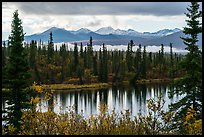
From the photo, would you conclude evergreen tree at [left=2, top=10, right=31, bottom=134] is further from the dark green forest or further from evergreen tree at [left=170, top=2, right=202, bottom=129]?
evergreen tree at [left=170, top=2, right=202, bottom=129]

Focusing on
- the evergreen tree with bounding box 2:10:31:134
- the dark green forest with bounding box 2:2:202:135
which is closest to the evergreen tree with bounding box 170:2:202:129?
the dark green forest with bounding box 2:2:202:135

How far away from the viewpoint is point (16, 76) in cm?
2288

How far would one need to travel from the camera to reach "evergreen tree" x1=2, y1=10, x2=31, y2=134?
22.5 metres

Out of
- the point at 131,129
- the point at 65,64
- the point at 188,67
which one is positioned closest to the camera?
the point at 131,129

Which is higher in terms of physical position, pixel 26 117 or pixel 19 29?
pixel 19 29

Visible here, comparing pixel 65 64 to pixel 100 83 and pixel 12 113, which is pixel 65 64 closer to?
pixel 100 83

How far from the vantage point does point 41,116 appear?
48.5 ft

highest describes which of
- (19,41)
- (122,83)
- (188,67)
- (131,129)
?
(19,41)

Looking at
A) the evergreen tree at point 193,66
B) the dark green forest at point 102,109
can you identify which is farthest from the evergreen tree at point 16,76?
the evergreen tree at point 193,66

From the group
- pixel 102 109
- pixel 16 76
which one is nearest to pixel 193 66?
pixel 102 109

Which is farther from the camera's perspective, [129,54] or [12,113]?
[129,54]

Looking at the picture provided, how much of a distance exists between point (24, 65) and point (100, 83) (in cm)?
7316

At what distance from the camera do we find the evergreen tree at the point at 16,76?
73.7ft

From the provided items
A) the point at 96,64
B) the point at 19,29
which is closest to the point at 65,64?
the point at 96,64
